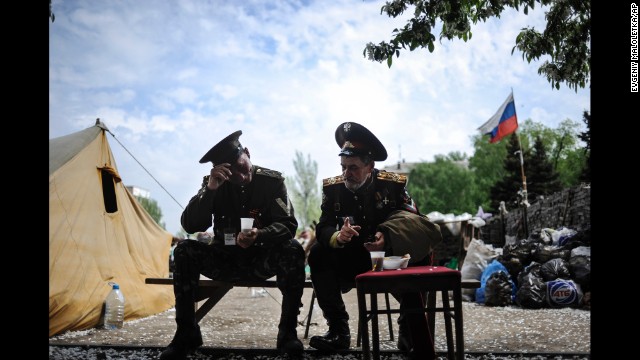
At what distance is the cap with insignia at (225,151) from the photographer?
4270 mm

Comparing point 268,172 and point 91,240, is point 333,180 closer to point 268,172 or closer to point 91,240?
point 268,172

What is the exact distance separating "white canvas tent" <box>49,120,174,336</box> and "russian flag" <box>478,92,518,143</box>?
18.3 metres

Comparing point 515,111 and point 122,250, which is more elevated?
point 515,111

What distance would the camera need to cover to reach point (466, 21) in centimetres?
473

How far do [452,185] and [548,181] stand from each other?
A: 16.7 metres

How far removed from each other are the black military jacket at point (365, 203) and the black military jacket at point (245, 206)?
11.0 inches

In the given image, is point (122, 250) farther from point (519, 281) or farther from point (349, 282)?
point (519, 281)

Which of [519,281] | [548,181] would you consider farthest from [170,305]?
[548,181]

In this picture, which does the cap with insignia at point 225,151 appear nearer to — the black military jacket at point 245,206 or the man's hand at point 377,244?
the black military jacket at point 245,206

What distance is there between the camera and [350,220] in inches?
167

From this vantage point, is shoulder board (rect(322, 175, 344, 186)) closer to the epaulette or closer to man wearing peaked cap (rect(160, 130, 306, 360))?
man wearing peaked cap (rect(160, 130, 306, 360))

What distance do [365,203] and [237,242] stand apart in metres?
1.00

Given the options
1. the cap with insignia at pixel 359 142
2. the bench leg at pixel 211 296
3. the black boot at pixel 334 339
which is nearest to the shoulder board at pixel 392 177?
the cap with insignia at pixel 359 142
